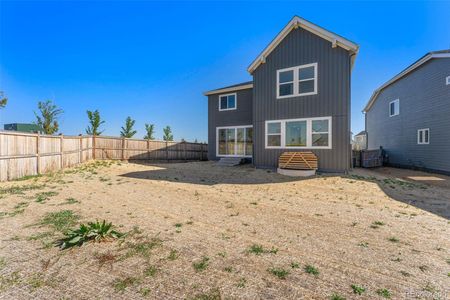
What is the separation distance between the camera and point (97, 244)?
3600 millimetres

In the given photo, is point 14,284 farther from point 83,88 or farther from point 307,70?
point 83,88

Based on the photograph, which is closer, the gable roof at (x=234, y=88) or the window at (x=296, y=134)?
the window at (x=296, y=134)

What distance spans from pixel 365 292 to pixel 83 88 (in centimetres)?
2916

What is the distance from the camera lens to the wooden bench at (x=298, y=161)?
10.6m

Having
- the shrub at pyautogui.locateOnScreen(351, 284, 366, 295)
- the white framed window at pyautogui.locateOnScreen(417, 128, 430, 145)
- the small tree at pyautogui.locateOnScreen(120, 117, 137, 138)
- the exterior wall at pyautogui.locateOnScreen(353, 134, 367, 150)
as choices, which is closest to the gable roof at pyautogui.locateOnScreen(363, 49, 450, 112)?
the white framed window at pyautogui.locateOnScreen(417, 128, 430, 145)

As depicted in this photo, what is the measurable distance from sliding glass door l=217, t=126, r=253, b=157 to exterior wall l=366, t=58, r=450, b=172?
36.5 feet

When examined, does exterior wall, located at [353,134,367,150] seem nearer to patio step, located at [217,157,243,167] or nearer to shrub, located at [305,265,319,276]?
patio step, located at [217,157,243,167]

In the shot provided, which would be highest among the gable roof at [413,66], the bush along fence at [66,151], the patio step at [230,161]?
the gable roof at [413,66]

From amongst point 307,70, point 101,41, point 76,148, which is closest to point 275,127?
point 307,70

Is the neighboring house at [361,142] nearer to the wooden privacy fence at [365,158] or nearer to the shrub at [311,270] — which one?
the wooden privacy fence at [365,158]

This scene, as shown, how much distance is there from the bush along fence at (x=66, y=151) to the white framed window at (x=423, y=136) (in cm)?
1842

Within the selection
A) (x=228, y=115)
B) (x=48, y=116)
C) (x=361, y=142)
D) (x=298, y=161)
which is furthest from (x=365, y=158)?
(x=48, y=116)

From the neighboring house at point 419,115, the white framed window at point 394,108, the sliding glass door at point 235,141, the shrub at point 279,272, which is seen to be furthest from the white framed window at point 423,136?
the shrub at point 279,272

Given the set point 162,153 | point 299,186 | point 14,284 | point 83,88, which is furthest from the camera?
Result: point 83,88
